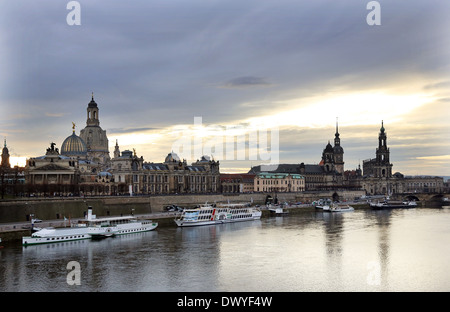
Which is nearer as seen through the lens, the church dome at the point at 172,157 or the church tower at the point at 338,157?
the church dome at the point at 172,157

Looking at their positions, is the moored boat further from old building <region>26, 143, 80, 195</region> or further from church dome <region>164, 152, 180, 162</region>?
old building <region>26, 143, 80, 195</region>

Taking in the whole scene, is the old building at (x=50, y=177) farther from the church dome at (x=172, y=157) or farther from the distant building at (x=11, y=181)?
the church dome at (x=172, y=157)

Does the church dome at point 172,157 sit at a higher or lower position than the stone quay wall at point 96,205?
higher

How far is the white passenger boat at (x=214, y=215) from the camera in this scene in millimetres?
71438

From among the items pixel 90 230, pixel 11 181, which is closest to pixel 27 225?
pixel 90 230

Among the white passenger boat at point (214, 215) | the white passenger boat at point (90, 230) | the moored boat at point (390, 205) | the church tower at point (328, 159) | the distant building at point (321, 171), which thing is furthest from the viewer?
the church tower at point (328, 159)

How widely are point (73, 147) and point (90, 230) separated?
55899mm

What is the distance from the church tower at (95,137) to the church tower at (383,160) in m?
107

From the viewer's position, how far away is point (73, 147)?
10862cm

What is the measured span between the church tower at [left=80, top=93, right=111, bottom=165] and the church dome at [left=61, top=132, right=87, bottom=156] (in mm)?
12458

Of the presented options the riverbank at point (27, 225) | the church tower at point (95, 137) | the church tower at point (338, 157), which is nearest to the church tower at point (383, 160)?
the church tower at point (338, 157)

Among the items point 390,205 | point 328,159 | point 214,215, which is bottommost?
point 390,205

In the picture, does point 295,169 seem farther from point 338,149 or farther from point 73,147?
point 73,147

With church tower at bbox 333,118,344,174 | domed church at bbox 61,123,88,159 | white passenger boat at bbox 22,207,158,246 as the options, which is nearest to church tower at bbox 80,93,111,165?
domed church at bbox 61,123,88,159
